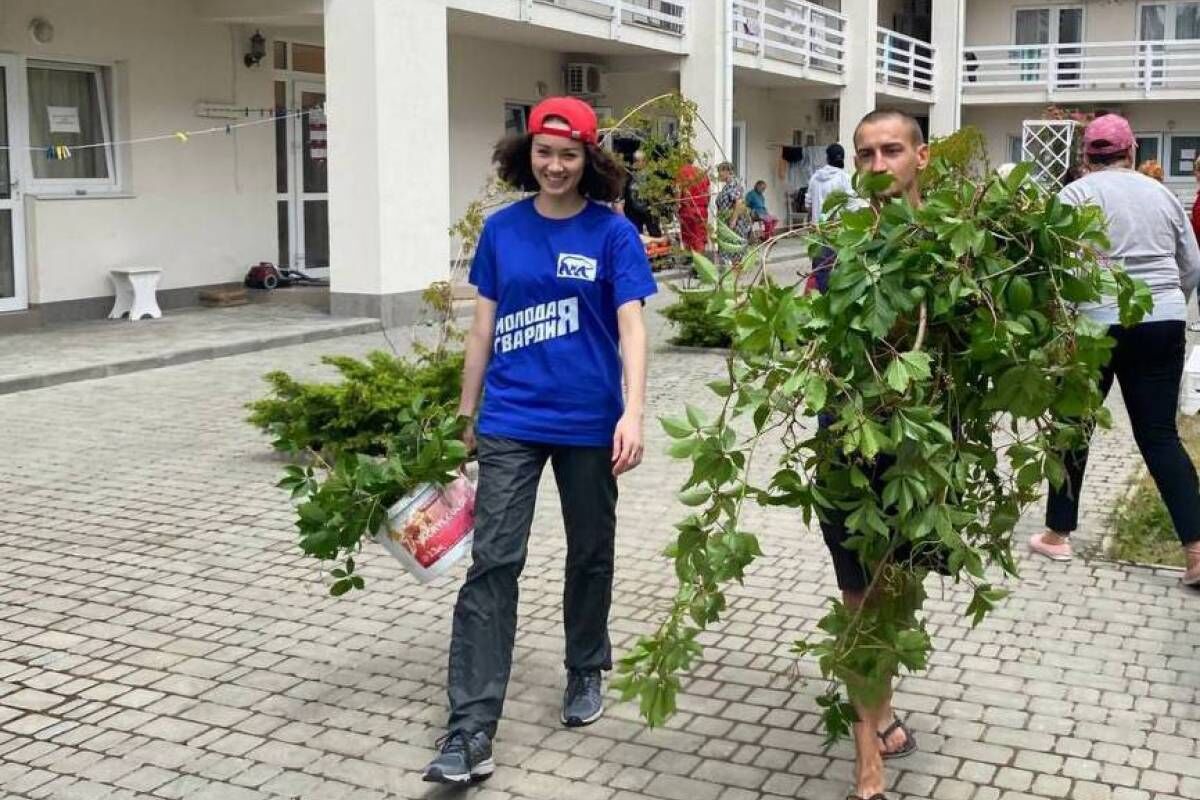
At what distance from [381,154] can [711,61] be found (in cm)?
947

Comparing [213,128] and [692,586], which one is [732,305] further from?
[213,128]

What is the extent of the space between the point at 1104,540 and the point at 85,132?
433 inches

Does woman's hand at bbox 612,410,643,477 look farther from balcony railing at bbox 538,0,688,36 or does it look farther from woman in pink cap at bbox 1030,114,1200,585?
balcony railing at bbox 538,0,688,36

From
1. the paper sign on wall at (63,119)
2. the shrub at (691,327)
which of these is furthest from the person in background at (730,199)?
the paper sign on wall at (63,119)

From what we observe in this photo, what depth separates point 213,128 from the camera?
15297mm

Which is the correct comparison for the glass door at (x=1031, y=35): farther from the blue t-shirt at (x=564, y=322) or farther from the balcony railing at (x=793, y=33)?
the blue t-shirt at (x=564, y=322)

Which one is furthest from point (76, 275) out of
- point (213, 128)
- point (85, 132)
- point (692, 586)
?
point (692, 586)

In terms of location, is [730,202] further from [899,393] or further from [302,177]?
[899,393]

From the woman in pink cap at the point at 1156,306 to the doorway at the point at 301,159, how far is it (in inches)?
465

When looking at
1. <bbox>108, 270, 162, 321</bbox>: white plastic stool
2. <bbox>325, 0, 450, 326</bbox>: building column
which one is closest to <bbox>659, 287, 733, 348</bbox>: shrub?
<bbox>325, 0, 450, 326</bbox>: building column

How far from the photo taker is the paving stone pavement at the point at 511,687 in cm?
397

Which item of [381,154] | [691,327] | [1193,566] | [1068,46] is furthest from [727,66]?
[1193,566]

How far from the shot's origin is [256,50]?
15609mm

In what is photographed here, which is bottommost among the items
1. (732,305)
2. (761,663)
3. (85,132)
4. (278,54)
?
(761,663)
